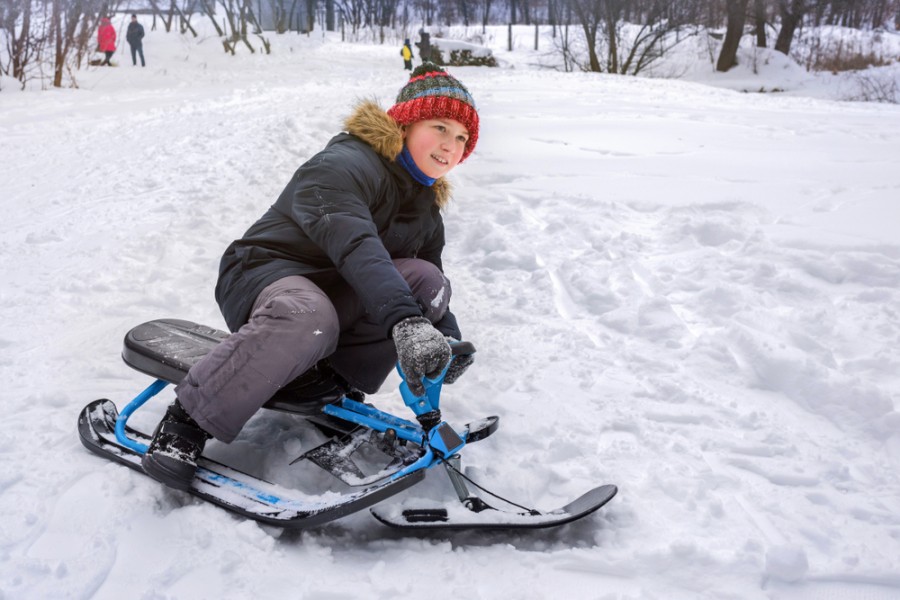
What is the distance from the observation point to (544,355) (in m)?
2.73

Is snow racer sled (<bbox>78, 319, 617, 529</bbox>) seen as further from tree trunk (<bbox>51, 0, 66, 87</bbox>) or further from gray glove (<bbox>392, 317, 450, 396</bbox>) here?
tree trunk (<bbox>51, 0, 66, 87</bbox>)

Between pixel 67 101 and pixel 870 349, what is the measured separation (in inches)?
409

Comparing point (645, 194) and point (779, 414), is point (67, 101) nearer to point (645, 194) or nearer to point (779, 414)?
point (645, 194)

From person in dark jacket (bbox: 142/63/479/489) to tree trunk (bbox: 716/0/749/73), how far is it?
63.6ft

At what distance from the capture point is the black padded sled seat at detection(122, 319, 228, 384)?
208cm

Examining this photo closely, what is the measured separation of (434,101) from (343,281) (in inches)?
24.5

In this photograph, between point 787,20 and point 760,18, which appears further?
point 787,20

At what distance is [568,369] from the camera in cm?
262

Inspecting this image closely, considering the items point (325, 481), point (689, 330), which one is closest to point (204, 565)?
point (325, 481)

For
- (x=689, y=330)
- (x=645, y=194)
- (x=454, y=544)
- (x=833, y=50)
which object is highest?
(x=833, y=50)

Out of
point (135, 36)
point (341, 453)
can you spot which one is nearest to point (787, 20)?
point (135, 36)

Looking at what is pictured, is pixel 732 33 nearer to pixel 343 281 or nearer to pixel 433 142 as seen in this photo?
pixel 433 142

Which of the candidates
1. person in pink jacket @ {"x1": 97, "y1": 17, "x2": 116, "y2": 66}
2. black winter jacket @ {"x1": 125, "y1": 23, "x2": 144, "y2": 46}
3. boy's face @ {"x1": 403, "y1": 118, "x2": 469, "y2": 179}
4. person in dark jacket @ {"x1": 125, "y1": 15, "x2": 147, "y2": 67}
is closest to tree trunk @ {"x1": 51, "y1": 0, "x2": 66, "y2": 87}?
person in pink jacket @ {"x1": 97, "y1": 17, "x2": 116, "y2": 66}

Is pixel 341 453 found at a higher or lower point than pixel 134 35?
lower
